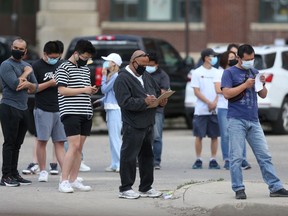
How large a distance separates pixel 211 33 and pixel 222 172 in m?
20.1

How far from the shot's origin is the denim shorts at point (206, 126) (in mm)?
15680

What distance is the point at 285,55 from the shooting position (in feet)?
68.0

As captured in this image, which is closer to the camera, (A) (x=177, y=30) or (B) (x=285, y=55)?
(B) (x=285, y=55)

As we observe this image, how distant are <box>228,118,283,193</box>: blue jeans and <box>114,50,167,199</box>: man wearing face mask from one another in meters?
0.96

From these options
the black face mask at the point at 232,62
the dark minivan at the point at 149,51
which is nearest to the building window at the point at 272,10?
the dark minivan at the point at 149,51

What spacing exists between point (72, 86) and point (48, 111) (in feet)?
4.60

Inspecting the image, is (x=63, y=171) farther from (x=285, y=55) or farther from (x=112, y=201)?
(x=285, y=55)

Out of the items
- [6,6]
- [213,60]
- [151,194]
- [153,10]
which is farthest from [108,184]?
[6,6]

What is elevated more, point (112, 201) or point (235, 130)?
point (235, 130)

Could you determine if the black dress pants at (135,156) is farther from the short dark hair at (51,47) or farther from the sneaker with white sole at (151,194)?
the short dark hair at (51,47)

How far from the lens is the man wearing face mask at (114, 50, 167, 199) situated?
39.0 feet

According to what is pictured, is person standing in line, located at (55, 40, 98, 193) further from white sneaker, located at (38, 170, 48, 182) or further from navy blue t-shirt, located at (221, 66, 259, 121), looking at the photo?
navy blue t-shirt, located at (221, 66, 259, 121)

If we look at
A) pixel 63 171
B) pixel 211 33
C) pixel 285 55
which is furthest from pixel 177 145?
pixel 211 33

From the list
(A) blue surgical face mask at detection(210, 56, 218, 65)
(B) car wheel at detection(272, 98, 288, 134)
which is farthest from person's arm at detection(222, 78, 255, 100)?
(B) car wheel at detection(272, 98, 288, 134)
